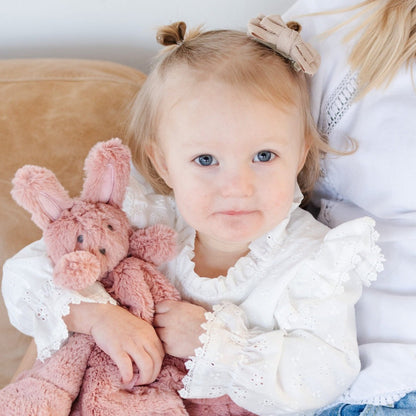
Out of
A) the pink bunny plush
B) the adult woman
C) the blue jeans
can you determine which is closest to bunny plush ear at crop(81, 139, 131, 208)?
the pink bunny plush

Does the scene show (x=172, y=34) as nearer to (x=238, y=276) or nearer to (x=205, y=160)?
(x=205, y=160)

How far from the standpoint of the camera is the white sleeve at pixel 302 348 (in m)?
0.89

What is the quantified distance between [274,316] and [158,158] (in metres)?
0.32

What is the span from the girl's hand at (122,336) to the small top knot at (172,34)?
436mm

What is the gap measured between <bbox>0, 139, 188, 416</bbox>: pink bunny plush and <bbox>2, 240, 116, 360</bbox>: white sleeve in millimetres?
30

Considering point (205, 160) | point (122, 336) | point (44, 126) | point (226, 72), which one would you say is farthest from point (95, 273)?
point (44, 126)

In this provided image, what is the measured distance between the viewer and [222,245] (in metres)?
1.02

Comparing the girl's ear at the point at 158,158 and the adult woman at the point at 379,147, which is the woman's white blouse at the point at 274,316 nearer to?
the adult woman at the point at 379,147

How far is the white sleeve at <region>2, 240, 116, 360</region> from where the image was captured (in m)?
0.90

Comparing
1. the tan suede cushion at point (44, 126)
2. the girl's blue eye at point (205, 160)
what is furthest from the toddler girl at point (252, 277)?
the tan suede cushion at point (44, 126)

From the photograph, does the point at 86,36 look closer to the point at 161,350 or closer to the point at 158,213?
the point at 158,213

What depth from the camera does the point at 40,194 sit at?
866mm

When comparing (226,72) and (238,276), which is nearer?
(226,72)

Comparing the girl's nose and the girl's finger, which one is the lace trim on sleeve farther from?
the girl's nose
